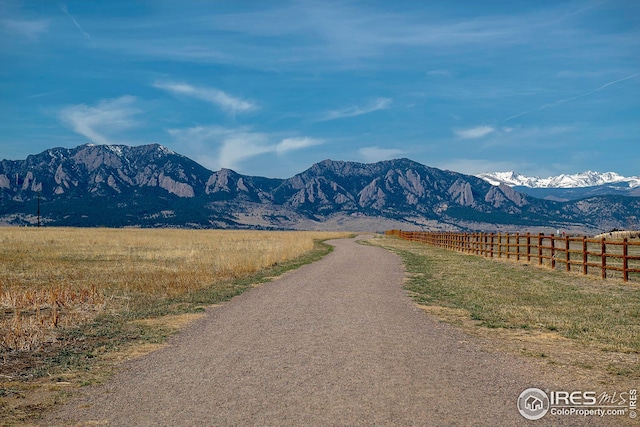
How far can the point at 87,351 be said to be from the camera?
10.1m

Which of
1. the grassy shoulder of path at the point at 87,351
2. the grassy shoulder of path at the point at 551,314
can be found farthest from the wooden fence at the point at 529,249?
the grassy shoulder of path at the point at 87,351

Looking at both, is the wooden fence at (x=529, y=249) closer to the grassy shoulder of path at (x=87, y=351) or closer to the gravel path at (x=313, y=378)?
the gravel path at (x=313, y=378)

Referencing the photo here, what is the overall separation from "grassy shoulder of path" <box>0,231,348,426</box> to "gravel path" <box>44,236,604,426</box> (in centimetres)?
44

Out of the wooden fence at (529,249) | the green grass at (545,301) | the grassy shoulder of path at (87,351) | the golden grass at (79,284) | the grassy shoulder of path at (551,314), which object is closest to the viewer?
the grassy shoulder of path at (87,351)

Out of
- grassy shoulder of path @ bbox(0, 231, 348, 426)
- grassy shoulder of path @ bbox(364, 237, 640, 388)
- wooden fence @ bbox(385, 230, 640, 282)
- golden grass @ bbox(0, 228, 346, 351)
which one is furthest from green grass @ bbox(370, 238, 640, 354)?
golden grass @ bbox(0, 228, 346, 351)

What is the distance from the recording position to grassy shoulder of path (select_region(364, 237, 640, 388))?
30.2 feet

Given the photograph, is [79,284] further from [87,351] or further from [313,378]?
[313,378]

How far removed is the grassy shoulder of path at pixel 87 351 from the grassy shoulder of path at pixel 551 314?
7231mm

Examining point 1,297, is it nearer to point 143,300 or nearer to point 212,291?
point 143,300

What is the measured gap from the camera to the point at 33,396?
7328 mm

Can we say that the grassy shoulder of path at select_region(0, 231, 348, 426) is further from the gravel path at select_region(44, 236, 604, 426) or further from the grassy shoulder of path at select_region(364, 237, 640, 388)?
the grassy shoulder of path at select_region(364, 237, 640, 388)

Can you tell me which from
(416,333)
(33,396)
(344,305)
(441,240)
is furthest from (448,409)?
(441,240)

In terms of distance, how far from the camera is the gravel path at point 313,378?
6.33 metres

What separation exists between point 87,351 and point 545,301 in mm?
13509
